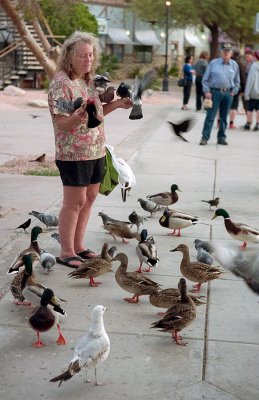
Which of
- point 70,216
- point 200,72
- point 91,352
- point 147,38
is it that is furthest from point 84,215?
point 147,38

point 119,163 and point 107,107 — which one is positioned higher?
point 107,107

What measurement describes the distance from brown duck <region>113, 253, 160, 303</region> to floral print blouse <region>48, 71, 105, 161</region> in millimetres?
1111

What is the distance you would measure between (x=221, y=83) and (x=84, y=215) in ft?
30.0

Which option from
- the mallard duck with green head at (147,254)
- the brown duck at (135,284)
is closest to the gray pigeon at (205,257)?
the mallard duck with green head at (147,254)

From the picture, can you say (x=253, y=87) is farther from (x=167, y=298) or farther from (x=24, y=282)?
(x=24, y=282)

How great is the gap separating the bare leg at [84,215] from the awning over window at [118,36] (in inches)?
1873

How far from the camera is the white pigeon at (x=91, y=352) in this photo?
13.6 ft

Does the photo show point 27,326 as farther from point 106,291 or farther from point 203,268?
point 203,268

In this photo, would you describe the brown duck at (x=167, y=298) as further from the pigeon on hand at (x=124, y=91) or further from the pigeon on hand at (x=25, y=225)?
the pigeon on hand at (x=25, y=225)

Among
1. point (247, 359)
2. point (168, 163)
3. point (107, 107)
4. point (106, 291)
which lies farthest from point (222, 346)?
point (168, 163)

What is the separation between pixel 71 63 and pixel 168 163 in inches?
275

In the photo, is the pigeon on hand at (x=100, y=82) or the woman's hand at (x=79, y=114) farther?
the pigeon on hand at (x=100, y=82)

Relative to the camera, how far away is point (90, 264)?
612 cm

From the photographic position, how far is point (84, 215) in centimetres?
679
